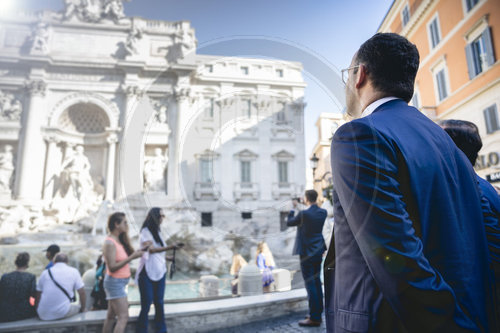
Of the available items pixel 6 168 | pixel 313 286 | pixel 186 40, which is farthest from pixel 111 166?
pixel 313 286

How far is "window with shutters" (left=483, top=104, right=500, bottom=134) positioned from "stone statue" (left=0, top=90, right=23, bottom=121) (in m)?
21.9

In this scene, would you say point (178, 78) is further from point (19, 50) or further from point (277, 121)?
point (277, 121)

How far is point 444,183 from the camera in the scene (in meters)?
0.86

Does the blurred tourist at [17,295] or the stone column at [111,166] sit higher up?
the stone column at [111,166]

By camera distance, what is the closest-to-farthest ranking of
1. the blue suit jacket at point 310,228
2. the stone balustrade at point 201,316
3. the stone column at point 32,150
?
the stone balustrade at point 201,316
the blue suit jacket at point 310,228
the stone column at point 32,150

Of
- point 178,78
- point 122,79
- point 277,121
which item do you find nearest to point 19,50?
point 122,79

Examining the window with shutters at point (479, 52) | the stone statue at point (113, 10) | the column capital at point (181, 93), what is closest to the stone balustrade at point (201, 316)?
the window with shutters at point (479, 52)

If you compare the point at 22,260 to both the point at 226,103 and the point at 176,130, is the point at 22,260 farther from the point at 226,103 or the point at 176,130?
the point at 176,130

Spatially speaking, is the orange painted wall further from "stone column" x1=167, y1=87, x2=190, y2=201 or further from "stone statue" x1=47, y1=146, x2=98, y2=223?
"stone statue" x1=47, y1=146, x2=98, y2=223

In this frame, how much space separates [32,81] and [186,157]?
1846 centimetres

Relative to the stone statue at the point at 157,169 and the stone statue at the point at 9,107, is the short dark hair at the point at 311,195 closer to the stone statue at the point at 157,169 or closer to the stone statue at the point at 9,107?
the stone statue at the point at 157,169

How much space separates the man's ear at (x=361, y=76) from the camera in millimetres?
1079

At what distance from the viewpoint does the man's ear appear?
1.08 m

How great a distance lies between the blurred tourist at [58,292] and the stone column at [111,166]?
1281 centimetres
